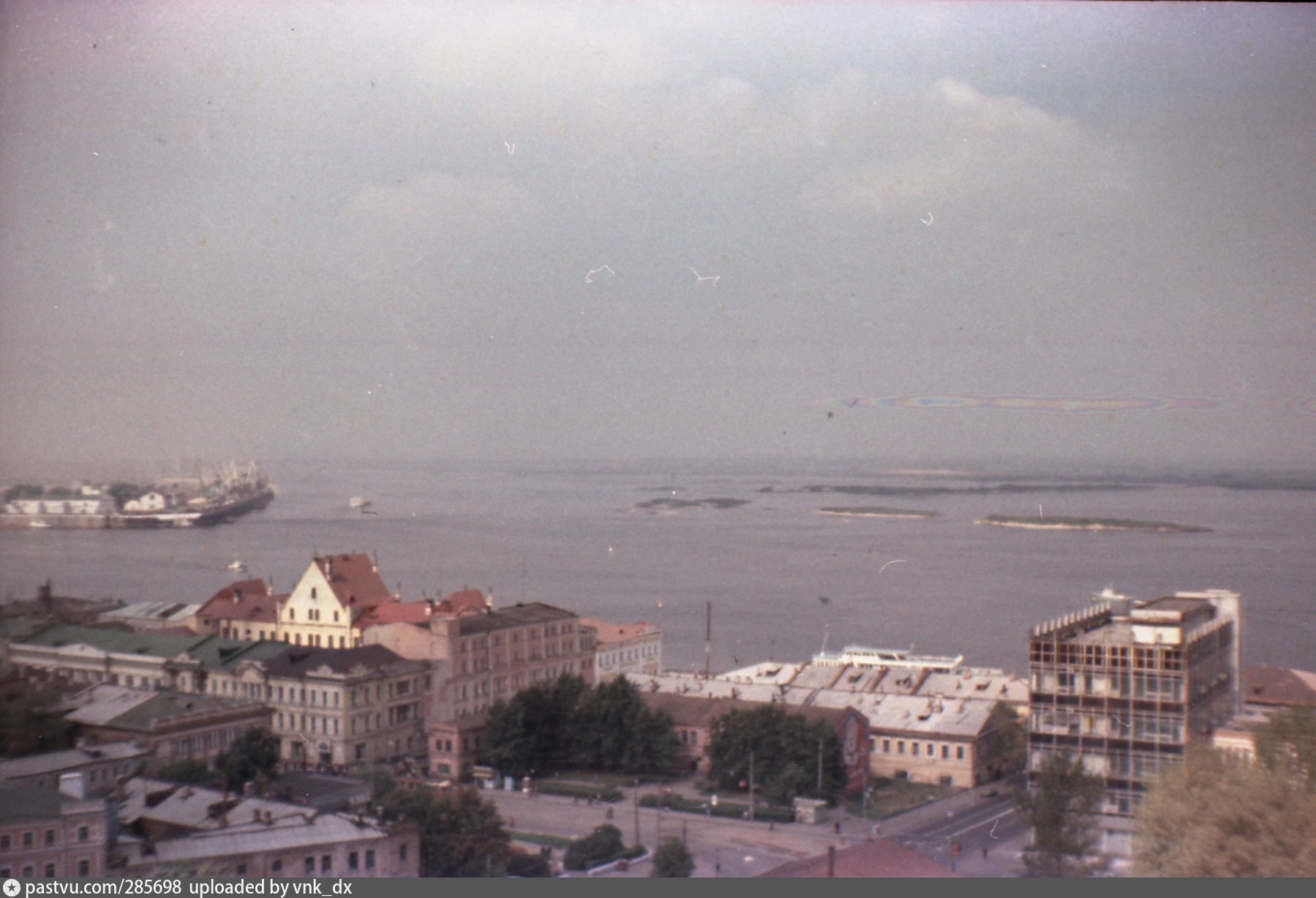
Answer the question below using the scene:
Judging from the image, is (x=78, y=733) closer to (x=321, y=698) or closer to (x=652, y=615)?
(x=321, y=698)

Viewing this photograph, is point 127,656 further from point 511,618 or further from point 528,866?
point 528,866

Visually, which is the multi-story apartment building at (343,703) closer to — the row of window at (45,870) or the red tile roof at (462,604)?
the red tile roof at (462,604)

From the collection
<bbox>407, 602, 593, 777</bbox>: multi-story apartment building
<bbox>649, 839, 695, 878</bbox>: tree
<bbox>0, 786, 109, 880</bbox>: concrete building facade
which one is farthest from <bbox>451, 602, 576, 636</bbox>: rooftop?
<bbox>0, 786, 109, 880</bbox>: concrete building facade

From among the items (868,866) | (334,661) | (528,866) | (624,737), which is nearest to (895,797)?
(868,866)

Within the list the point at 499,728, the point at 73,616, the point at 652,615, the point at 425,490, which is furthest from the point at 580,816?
the point at 73,616

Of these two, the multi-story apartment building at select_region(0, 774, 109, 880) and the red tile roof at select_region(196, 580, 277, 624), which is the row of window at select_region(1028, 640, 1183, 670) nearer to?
the red tile roof at select_region(196, 580, 277, 624)

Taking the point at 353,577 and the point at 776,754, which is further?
the point at 353,577

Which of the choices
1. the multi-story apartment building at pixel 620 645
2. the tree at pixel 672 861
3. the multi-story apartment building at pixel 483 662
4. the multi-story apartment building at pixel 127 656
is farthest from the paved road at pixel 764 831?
the multi-story apartment building at pixel 127 656
